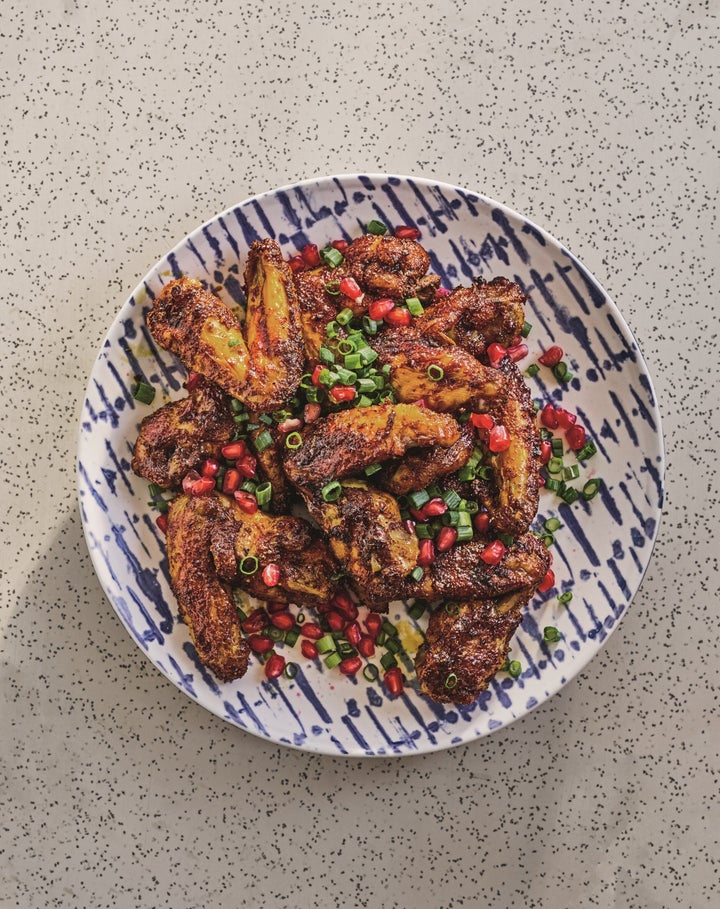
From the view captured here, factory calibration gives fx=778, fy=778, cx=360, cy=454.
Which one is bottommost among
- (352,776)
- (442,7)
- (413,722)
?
(352,776)

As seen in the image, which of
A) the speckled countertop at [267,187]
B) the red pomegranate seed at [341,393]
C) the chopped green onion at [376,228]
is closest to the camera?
the red pomegranate seed at [341,393]

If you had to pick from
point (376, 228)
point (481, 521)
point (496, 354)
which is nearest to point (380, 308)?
point (376, 228)

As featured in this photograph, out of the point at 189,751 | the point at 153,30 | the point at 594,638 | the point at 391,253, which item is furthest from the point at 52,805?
the point at 153,30

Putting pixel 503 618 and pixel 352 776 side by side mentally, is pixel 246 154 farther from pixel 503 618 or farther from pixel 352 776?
pixel 352 776

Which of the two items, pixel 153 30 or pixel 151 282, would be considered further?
pixel 153 30

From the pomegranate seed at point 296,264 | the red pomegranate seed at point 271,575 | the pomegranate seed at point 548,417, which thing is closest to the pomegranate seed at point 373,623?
the red pomegranate seed at point 271,575

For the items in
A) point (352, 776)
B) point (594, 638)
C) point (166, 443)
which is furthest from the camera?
point (352, 776)

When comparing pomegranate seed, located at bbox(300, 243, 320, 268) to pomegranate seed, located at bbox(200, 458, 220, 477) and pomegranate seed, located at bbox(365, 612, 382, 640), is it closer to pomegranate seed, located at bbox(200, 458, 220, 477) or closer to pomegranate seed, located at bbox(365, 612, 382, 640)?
pomegranate seed, located at bbox(200, 458, 220, 477)

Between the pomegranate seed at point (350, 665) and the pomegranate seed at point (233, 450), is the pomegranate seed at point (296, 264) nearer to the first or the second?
the pomegranate seed at point (233, 450)
